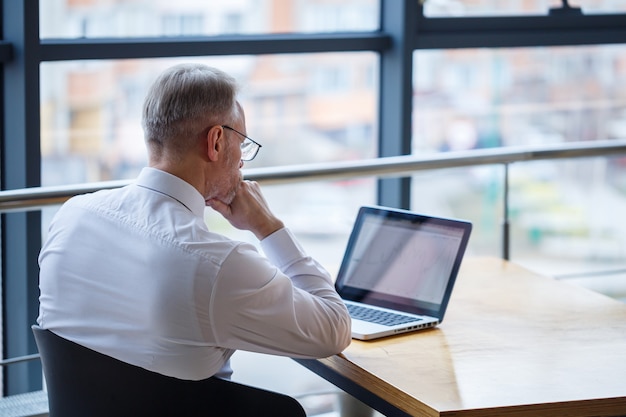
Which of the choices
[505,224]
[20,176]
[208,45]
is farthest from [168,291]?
[208,45]

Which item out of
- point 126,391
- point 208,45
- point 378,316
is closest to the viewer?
point 126,391

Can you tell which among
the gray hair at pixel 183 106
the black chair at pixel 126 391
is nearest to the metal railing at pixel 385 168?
the gray hair at pixel 183 106

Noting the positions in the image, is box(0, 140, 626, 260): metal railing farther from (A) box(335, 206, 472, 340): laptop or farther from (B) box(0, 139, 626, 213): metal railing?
(A) box(335, 206, 472, 340): laptop

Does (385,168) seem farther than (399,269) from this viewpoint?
Yes

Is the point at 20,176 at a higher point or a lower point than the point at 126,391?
higher

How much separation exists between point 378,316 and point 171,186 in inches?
21.7

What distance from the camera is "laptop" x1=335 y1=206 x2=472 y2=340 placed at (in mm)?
2105

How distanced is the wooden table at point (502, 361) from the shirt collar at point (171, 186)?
397mm

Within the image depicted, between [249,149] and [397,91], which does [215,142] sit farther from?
[397,91]

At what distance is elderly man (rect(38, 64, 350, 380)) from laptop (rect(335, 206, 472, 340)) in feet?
0.79

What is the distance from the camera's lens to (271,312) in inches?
68.6

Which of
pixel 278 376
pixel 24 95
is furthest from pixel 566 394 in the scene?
pixel 24 95

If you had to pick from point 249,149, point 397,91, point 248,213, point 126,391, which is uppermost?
point 397,91

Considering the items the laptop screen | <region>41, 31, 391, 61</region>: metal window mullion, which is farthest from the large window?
the laptop screen
